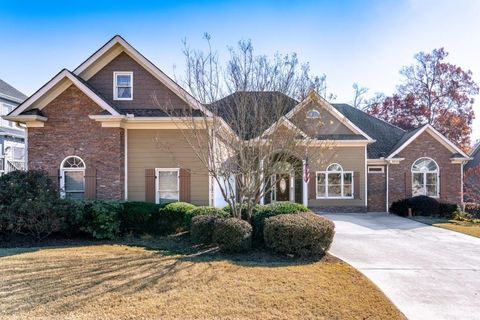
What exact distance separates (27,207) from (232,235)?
6.85 metres

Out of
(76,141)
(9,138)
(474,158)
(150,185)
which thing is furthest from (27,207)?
(474,158)

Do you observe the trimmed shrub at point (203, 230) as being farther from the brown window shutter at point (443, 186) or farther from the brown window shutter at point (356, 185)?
the brown window shutter at point (443, 186)

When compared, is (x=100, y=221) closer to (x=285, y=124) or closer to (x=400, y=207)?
(x=285, y=124)

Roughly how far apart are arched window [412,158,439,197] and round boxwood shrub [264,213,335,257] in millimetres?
13941

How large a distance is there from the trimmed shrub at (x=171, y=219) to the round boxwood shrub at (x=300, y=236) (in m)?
4.02

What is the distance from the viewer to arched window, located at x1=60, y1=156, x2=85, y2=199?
12.9 metres

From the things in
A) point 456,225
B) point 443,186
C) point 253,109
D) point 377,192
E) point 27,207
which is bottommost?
point 456,225

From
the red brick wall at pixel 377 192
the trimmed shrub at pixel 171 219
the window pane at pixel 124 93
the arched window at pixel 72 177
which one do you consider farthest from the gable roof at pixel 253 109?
the red brick wall at pixel 377 192

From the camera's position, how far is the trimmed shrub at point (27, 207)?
1009 centimetres

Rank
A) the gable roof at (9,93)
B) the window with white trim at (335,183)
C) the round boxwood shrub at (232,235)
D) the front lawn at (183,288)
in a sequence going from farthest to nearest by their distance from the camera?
the gable roof at (9,93), the window with white trim at (335,183), the round boxwood shrub at (232,235), the front lawn at (183,288)

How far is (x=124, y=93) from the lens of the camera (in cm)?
1409

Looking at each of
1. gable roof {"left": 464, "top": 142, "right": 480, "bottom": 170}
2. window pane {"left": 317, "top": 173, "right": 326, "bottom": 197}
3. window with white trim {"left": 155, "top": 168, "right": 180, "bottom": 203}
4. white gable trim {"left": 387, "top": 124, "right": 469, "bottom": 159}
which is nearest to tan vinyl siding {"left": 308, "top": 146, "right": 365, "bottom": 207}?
window pane {"left": 317, "top": 173, "right": 326, "bottom": 197}

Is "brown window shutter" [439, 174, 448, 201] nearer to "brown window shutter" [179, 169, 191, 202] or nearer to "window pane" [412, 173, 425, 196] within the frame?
"window pane" [412, 173, 425, 196]

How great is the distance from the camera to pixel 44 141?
1276 cm
